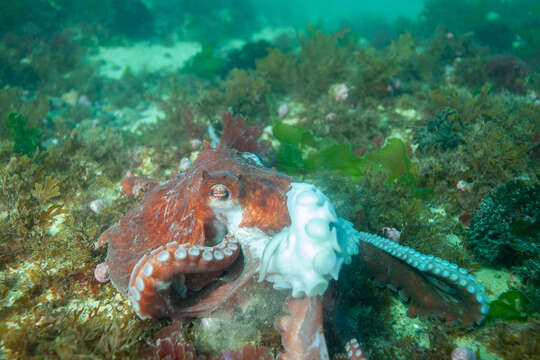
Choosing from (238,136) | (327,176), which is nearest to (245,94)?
(238,136)

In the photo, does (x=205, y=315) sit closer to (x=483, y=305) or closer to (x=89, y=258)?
(x=89, y=258)

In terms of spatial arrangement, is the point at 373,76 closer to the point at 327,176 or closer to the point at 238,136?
the point at 327,176

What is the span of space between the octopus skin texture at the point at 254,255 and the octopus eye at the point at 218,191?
10 millimetres

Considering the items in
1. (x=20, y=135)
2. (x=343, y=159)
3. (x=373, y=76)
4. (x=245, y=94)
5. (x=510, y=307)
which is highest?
(x=373, y=76)

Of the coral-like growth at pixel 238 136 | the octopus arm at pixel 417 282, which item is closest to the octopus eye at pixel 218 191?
the octopus arm at pixel 417 282

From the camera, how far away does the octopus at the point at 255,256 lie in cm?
219

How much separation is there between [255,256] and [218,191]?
2.39 feet

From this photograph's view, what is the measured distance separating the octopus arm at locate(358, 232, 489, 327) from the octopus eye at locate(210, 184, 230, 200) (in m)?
1.61

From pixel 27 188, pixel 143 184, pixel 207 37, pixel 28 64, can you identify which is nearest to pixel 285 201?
pixel 143 184

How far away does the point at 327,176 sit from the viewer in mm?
5402

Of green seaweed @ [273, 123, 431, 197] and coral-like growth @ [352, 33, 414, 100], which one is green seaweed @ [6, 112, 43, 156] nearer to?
green seaweed @ [273, 123, 431, 197]

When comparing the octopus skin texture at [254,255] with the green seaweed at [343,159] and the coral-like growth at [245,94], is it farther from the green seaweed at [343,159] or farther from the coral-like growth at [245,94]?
the coral-like growth at [245,94]

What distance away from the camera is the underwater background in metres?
2.89

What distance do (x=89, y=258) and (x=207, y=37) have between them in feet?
82.3
